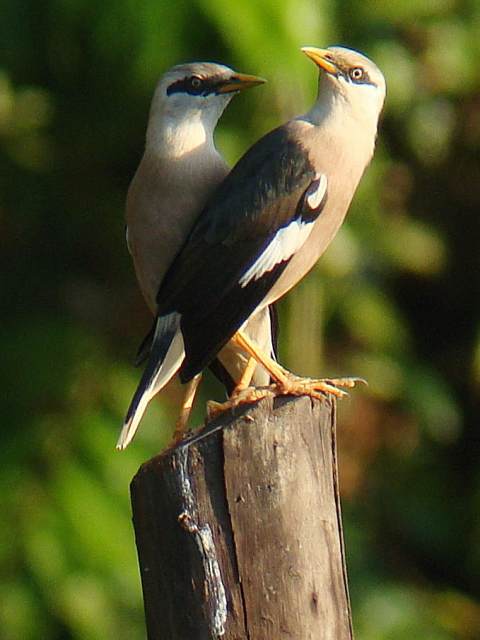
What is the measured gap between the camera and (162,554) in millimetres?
3885

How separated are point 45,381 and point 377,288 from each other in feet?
5.59

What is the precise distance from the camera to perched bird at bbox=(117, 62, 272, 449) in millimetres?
4719

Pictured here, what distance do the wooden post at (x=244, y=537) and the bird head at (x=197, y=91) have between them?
1.21 meters

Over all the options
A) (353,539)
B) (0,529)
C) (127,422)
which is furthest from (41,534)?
(127,422)

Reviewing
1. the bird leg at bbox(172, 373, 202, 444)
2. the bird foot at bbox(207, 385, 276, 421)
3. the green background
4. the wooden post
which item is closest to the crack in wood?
the wooden post

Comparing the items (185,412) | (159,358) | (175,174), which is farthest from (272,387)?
(175,174)

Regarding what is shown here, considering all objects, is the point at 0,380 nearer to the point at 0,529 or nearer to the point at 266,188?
the point at 0,529

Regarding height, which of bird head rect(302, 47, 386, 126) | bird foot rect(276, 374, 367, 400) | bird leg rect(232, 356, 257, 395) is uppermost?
bird head rect(302, 47, 386, 126)

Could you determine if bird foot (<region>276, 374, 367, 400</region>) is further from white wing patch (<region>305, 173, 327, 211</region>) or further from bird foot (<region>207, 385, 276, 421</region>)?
white wing patch (<region>305, 173, 327, 211</region>)

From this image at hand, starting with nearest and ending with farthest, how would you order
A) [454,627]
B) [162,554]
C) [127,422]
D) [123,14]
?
[162,554] < [127,422] < [123,14] < [454,627]

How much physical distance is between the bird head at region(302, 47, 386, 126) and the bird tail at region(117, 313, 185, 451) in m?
0.75

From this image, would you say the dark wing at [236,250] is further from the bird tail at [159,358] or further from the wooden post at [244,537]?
the wooden post at [244,537]

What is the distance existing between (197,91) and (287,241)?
0.60 meters

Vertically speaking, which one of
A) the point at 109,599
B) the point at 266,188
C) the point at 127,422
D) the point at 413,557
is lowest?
the point at 413,557
